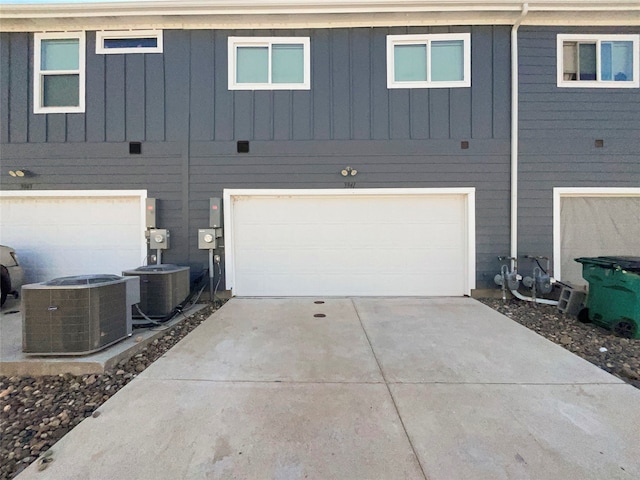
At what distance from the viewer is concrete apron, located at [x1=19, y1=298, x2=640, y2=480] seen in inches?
62.3

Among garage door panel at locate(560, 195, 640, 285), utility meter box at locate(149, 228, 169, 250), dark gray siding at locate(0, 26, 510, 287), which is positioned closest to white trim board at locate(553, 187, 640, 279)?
garage door panel at locate(560, 195, 640, 285)

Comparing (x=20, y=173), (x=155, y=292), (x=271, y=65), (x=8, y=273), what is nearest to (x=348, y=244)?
Result: (x=155, y=292)

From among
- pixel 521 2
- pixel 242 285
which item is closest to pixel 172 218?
pixel 242 285

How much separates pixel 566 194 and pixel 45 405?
731 centimetres

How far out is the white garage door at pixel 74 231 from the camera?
521cm

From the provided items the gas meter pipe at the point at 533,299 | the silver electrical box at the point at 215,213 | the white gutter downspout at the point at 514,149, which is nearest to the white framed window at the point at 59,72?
the silver electrical box at the point at 215,213

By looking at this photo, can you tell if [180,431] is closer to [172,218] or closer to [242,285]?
[242,285]

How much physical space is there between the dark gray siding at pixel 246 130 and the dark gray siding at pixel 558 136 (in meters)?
0.40

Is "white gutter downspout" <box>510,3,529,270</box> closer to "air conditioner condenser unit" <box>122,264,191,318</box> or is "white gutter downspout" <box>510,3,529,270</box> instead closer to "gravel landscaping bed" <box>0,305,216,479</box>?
"air conditioner condenser unit" <box>122,264,191,318</box>

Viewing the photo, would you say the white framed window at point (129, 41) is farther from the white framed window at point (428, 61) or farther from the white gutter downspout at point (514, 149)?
the white gutter downspout at point (514, 149)

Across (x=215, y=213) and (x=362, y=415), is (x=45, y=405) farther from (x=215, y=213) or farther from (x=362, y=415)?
(x=215, y=213)

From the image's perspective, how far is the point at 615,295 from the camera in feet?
11.8

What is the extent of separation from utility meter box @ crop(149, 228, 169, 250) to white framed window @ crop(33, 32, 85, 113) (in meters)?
2.60

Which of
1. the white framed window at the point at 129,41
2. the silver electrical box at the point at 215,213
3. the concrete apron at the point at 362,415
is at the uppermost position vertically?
the white framed window at the point at 129,41
